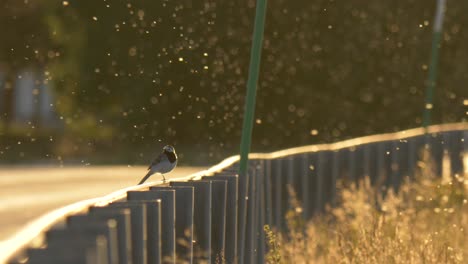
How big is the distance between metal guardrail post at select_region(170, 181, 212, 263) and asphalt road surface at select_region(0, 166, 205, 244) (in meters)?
11.5

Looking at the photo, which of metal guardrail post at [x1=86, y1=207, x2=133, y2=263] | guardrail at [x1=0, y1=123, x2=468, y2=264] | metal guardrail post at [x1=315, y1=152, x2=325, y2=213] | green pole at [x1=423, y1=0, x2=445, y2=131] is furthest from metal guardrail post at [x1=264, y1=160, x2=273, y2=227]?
green pole at [x1=423, y1=0, x2=445, y2=131]

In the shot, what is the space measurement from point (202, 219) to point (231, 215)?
900mm

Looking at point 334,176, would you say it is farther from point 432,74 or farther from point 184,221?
point 432,74

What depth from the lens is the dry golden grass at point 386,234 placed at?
32.6 feet

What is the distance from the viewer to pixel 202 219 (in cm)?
846

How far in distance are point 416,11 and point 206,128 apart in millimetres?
6638

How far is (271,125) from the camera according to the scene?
122 ft

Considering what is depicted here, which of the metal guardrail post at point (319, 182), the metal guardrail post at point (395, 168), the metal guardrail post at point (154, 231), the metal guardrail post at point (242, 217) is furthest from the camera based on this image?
the metal guardrail post at point (395, 168)

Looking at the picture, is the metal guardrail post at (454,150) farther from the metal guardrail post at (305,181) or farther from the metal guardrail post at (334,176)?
the metal guardrail post at (305,181)

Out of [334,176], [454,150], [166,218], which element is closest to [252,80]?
[166,218]

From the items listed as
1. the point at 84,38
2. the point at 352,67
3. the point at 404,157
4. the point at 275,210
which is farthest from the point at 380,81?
the point at 275,210

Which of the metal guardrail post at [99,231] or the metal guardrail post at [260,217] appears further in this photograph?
the metal guardrail post at [260,217]

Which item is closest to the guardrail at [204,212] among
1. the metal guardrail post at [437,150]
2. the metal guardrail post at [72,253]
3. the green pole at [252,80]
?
the metal guardrail post at [72,253]

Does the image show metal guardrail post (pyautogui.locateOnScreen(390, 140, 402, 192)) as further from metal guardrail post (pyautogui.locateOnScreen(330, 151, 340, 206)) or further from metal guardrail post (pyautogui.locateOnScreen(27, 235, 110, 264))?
metal guardrail post (pyautogui.locateOnScreen(27, 235, 110, 264))
